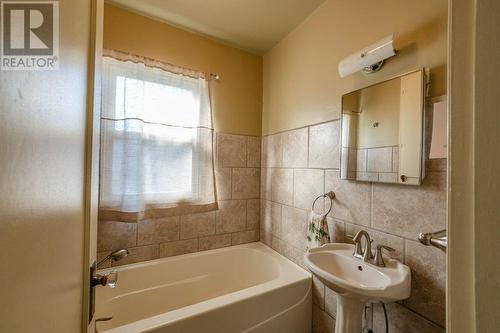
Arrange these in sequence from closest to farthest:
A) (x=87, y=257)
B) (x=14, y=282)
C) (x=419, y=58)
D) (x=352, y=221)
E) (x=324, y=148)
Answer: (x=14, y=282)
(x=87, y=257)
(x=419, y=58)
(x=352, y=221)
(x=324, y=148)

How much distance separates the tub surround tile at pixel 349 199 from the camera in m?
1.23

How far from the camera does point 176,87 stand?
1800 millimetres

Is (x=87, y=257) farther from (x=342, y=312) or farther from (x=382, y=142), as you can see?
(x=382, y=142)

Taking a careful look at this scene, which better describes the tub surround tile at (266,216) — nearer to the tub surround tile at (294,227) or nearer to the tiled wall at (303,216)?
the tiled wall at (303,216)

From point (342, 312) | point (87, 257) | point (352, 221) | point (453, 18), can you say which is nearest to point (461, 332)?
point (453, 18)

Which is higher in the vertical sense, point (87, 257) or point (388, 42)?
point (388, 42)

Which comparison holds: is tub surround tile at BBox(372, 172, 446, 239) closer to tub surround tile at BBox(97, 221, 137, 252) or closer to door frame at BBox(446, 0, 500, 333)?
door frame at BBox(446, 0, 500, 333)

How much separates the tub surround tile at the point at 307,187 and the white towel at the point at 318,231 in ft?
0.35

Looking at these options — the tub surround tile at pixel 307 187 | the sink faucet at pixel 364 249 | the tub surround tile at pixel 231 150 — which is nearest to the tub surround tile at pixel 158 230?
the tub surround tile at pixel 231 150

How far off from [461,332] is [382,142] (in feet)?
3.44

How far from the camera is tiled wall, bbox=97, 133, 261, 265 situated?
1.68 metres

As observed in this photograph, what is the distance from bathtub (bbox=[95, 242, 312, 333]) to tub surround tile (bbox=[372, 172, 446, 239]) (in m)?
0.76

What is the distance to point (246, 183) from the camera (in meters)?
2.16

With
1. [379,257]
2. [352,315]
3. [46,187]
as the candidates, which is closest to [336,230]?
[379,257]
